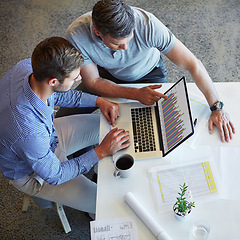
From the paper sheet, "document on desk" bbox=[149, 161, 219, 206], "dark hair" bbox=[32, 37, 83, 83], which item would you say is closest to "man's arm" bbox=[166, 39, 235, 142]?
"document on desk" bbox=[149, 161, 219, 206]

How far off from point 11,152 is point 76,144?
1.50ft

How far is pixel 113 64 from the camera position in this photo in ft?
5.55

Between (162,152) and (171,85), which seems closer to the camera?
(162,152)

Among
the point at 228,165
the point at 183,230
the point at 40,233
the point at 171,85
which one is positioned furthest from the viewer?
the point at 40,233

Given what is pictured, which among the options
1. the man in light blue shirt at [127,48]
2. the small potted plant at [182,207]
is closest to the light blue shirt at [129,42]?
the man in light blue shirt at [127,48]

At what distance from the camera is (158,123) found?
1.48 meters

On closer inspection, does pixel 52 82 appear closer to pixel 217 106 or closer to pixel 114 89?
pixel 114 89

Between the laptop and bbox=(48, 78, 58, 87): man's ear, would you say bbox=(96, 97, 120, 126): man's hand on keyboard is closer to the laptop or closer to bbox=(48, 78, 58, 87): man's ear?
the laptop

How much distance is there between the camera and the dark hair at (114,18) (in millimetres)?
1350

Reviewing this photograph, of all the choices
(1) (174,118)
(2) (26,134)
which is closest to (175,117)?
(1) (174,118)

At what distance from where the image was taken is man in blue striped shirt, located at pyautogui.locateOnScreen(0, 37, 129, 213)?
4.11 feet

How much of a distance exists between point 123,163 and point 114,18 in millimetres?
621

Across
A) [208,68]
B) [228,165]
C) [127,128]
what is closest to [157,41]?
[127,128]

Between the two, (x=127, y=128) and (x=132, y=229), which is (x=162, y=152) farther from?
(x=132, y=229)
